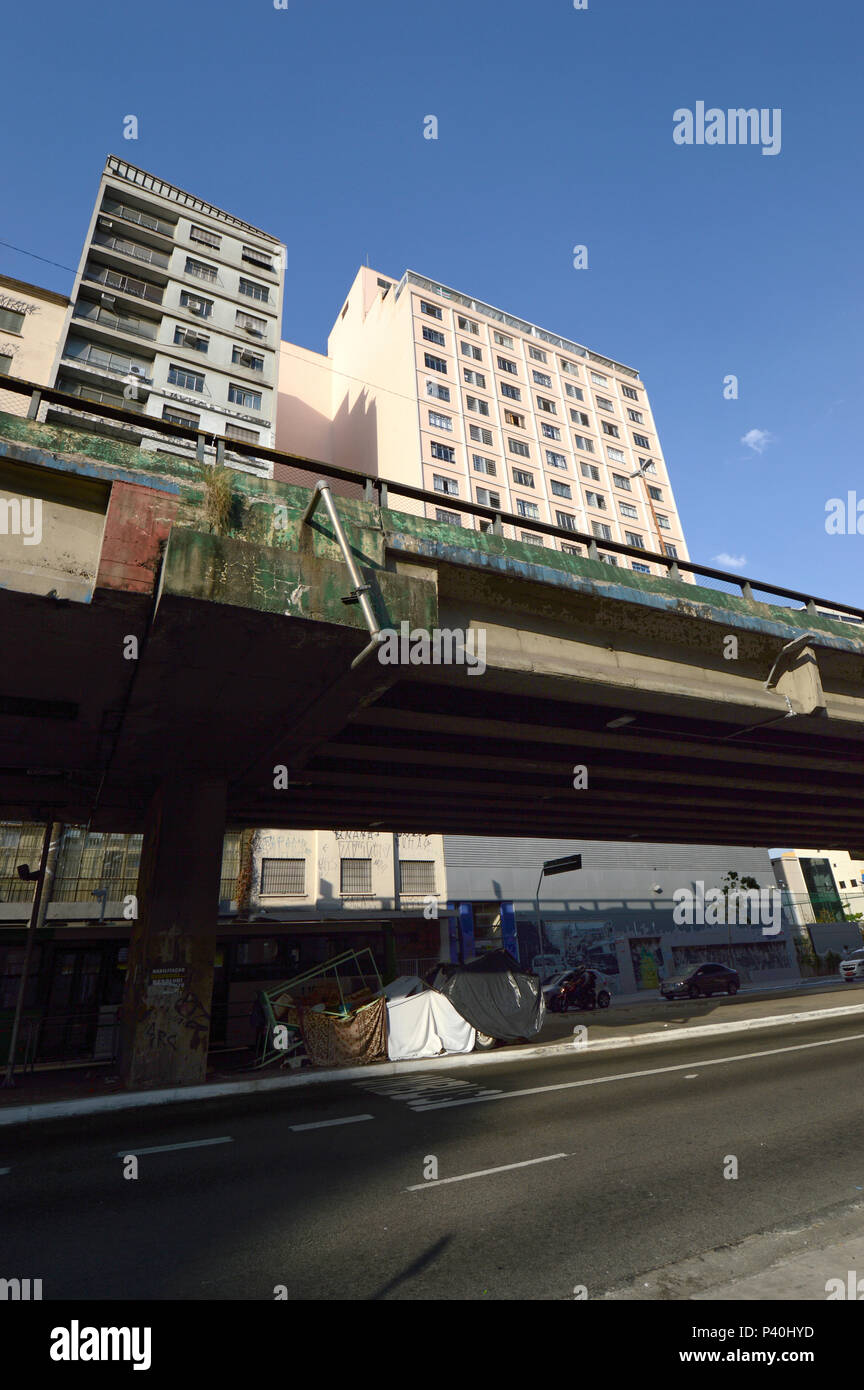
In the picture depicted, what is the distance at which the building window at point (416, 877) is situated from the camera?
33875mm

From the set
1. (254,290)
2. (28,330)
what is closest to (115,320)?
(28,330)

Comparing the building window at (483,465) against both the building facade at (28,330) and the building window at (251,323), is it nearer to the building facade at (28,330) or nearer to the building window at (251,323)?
the building window at (251,323)

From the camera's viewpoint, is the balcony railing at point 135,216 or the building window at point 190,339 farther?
the balcony railing at point 135,216

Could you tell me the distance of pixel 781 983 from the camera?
133 ft

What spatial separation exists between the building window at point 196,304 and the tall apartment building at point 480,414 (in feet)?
50.8

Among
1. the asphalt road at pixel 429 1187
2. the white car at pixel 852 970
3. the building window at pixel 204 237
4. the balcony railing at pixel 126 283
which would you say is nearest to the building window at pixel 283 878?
the asphalt road at pixel 429 1187

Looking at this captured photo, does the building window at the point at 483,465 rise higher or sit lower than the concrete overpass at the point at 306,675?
higher

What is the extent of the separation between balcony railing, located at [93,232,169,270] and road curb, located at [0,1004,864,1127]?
51.7 m

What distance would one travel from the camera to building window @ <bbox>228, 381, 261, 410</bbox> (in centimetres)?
4534

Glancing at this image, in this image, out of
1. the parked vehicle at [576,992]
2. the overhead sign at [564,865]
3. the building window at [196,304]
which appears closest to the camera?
the overhead sign at [564,865]

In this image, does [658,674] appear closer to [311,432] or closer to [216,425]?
[216,425]

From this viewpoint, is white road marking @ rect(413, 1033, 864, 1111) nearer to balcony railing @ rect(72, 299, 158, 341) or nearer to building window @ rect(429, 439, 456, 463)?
building window @ rect(429, 439, 456, 463)
